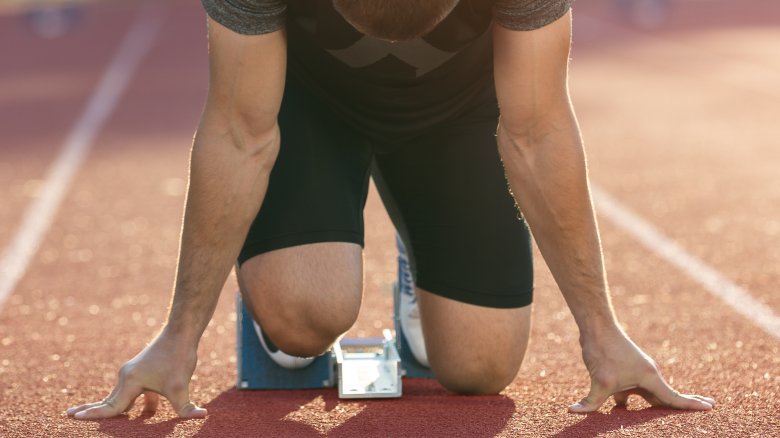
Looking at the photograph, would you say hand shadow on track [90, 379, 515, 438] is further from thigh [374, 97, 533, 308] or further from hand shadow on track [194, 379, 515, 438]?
thigh [374, 97, 533, 308]

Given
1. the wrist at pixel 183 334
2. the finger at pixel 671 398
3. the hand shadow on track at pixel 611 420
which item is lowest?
the hand shadow on track at pixel 611 420

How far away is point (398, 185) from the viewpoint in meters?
4.82

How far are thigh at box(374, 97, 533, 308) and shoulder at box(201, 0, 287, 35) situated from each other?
3.00ft

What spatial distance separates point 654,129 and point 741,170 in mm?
2267

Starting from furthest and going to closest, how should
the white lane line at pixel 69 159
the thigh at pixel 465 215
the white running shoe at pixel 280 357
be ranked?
the white lane line at pixel 69 159
the thigh at pixel 465 215
the white running shoe at pixel 280 357

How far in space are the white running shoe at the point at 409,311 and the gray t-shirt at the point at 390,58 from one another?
0.67 m

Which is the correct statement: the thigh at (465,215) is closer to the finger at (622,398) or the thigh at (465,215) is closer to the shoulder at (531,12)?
the finger at (622,398)

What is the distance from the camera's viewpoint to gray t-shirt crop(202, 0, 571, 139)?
3967 millimetres

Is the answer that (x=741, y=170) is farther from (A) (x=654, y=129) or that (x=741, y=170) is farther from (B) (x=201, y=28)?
(B) (x=201, y=28)

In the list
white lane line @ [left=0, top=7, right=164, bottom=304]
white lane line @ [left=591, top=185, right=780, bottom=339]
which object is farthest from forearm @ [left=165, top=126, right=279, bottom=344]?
white lane line @ [left=0, top=7, right=164, bottom=304]

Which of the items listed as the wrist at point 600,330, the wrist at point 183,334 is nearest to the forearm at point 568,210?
the wrist at point 600,330

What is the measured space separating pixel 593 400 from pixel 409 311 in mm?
1188

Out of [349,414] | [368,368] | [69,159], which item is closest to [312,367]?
[368,368]

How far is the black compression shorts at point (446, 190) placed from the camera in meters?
4.66
